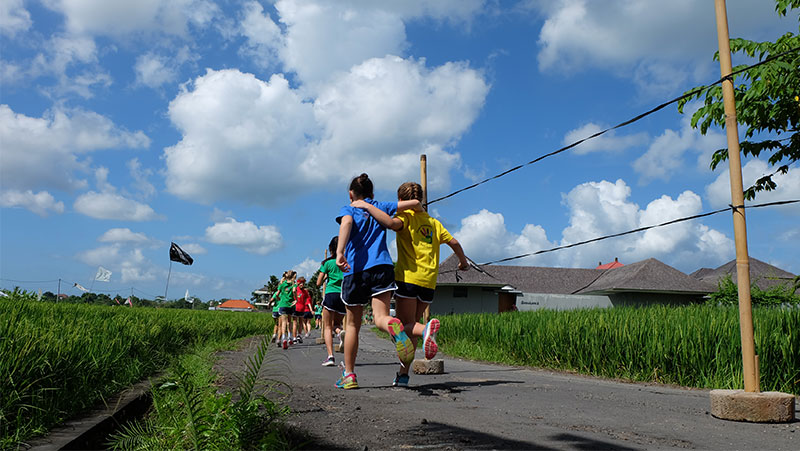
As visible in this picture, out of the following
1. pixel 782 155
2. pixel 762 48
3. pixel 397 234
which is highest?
pixel 762 48

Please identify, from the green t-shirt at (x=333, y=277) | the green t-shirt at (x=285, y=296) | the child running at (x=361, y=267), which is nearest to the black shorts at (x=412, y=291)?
the child running at (x=361, y=267)

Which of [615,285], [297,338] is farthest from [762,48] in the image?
[615,285]

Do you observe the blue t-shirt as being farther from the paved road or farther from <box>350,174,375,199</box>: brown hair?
the paved road

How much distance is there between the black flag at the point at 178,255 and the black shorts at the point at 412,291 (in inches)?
831

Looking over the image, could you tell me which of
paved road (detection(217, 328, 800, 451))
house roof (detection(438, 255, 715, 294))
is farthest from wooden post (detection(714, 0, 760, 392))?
house roof (detection(438, 255, 715, 294))

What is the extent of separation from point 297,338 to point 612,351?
8968mm

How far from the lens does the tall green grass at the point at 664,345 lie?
6680mm

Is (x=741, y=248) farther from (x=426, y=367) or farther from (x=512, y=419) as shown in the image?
(x=426, y=367)

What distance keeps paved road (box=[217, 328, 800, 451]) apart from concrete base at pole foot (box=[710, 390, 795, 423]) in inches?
2.9

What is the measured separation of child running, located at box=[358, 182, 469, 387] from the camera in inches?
219

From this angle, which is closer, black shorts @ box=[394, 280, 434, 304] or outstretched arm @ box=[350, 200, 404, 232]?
outstretched arm @ box=[350, 200, 404, 232]

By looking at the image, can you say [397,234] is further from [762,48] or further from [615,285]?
[615,285]

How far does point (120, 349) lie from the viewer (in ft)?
17.5

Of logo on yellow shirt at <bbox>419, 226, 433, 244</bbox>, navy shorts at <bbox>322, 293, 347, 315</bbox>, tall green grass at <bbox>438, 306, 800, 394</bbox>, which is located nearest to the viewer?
logo on yellow shirt at <bbox>419, 226, 433, 244</bbox>
